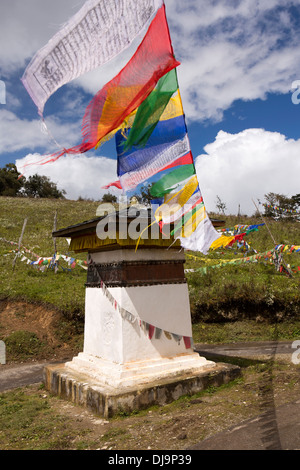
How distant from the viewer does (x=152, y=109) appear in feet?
18.7

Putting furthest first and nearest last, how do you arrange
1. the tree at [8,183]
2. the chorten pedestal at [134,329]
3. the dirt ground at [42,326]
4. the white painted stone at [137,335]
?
the tree at [8,183], the dirt ground at [42,326], the white painted stone at [137,335], the chorten pedestal at [134,329]

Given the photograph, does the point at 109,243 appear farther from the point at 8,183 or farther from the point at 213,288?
the point at 8,183

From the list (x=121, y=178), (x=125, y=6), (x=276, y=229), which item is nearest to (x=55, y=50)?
(x=125, y=6)

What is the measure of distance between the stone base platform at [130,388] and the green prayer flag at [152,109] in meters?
4.21

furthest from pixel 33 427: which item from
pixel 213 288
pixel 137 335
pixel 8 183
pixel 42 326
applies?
pixel 8 183

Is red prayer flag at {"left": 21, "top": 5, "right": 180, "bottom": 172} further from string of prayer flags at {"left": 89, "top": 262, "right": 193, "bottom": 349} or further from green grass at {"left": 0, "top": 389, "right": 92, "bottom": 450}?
green grass at {"left": 0, "top": 389, "right": 92, "bottom": 450}

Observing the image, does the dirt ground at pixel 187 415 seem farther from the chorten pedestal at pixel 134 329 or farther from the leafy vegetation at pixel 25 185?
the leafy vegetation at pixel 25 185

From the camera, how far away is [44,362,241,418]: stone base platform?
599 centimetres

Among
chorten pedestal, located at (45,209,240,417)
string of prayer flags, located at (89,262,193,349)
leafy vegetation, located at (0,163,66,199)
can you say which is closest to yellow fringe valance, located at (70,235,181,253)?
chorten pedestal, located at (45,209,240,417)

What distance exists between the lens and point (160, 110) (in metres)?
5.73

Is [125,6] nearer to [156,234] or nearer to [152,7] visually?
[152,7]

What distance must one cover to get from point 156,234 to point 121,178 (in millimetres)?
1495

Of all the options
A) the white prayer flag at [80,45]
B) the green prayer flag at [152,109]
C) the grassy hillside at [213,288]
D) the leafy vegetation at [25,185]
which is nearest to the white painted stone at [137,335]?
the green prayer flag at [152,109]

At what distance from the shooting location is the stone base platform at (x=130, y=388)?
5992mm
